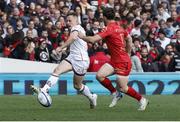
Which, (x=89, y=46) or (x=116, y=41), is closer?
(x=116, y=41)

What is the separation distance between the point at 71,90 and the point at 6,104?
530 cm

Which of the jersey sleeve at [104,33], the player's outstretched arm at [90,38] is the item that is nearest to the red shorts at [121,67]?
the jersey sleeve at [104,33]

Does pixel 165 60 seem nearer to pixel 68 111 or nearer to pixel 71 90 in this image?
pixel 71 90

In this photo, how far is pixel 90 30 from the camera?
26.7 metres

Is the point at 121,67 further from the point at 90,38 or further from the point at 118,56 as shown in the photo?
the point at 90,38

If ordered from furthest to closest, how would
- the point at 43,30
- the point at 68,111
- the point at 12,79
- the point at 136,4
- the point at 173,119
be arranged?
the point at 136,4, the point at 43,30, the point at 12,79, the point at 68,111, the point at 173,119

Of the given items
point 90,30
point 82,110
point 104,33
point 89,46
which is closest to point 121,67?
point 104,33

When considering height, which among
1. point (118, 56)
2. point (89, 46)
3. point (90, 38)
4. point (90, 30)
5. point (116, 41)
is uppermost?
point (90, 38)

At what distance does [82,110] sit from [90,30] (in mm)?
9295

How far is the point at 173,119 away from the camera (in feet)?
51.3

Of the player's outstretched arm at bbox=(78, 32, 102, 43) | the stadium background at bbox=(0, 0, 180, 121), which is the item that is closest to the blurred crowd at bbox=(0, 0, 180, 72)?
the stadium background at bbox=(0, 0, 180, 121)

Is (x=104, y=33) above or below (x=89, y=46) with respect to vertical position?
above

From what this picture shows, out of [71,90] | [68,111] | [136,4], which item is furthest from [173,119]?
[136,4]

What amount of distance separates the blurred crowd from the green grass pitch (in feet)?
14.4
